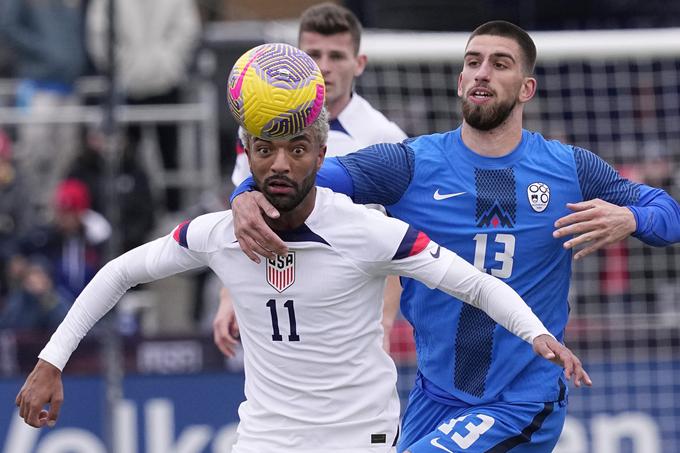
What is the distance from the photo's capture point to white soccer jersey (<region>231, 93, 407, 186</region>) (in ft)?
22.8

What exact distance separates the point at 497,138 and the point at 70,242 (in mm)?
5843

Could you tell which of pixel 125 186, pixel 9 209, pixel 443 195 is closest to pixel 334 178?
pixel 443 195

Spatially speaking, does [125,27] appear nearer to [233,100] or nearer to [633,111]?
[633,111]

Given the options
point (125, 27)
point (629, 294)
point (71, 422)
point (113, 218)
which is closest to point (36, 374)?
point (113, 218)

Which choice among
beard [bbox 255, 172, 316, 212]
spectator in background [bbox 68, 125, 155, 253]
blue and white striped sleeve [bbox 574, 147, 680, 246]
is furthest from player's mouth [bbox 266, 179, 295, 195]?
spectator in background [bbox 68, 125, 155, 253]

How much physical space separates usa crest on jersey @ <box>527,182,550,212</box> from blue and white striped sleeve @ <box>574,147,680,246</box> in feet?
0.52

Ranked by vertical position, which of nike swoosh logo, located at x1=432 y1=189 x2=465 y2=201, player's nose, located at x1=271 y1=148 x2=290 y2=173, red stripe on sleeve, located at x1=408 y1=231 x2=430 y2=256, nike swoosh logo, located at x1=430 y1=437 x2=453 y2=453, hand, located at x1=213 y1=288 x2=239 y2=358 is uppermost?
player's nose, located at x1=271 y1=148 x2=290 y2=173

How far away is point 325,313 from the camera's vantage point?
16.9ft

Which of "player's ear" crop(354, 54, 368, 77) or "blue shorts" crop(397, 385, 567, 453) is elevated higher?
"player's ear" crop(354, 54, 368, 77)

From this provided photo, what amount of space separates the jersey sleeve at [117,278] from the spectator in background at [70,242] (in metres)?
5.55

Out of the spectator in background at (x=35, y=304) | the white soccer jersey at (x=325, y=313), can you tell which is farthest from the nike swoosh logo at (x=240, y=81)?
the spectator in background at (x=35, y=304)

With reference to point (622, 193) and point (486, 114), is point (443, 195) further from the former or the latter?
point (622, 193)

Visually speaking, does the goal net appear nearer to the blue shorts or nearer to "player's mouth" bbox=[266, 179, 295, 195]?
the blue shorts

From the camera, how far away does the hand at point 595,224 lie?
541 centimetres
